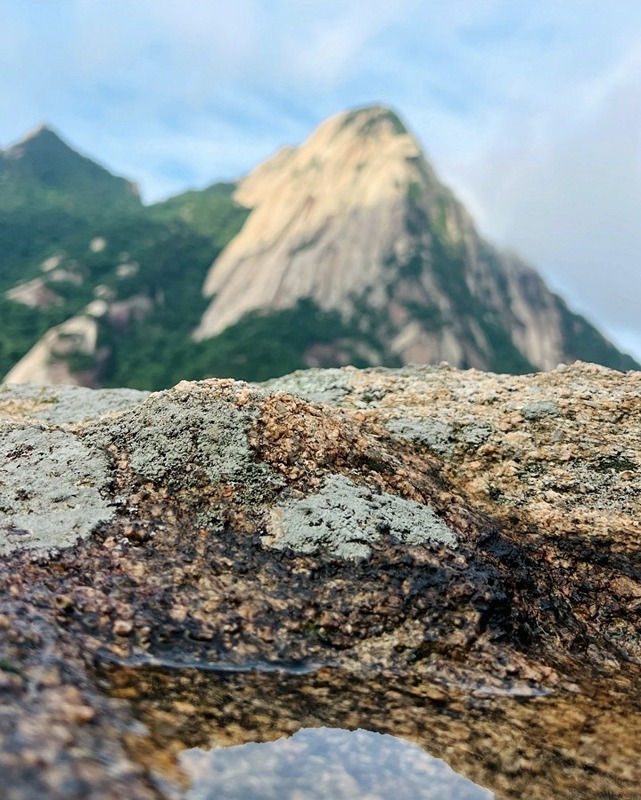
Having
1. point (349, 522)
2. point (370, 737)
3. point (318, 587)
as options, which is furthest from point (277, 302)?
point (370, 737)

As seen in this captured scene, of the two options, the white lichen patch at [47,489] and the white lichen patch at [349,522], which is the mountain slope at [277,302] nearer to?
the white lichen patch at [47,489]

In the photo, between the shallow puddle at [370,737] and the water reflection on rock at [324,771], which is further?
the shallow puddle at [370,737]

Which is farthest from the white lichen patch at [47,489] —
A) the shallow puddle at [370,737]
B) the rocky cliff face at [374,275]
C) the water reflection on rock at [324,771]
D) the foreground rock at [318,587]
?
the rocky cliff face at [374,275]

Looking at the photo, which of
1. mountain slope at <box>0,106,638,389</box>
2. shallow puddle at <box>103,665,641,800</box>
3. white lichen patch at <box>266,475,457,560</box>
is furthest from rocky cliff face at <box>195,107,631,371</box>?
shallow puddle at <box>103,665,641,800</box>

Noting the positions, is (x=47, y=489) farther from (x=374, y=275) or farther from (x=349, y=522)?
(x=374, y=275)

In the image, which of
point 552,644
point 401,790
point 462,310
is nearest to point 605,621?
point 552,644

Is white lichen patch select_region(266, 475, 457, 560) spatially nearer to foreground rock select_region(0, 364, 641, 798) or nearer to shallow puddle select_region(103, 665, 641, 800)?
foreground rock select_region(0, 364, 641, 798)

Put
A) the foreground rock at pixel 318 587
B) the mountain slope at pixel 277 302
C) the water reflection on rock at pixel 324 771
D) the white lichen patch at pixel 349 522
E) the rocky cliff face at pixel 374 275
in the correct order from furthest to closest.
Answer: the rocky cliff face at pixel 374 275, the mountain slope at pixel 277 302, the white lichen patch at pixel 349 522, the foreground rock at pixel 318 587, the water reflection on rock at pixel 324 771
